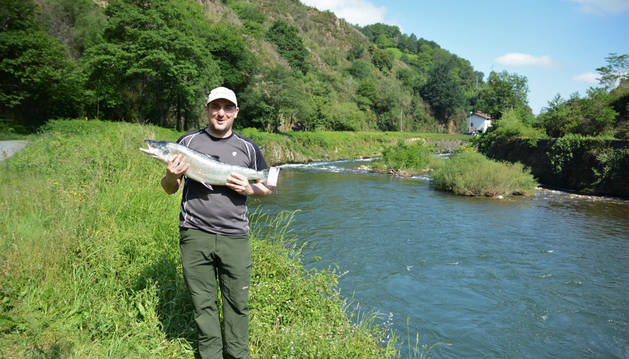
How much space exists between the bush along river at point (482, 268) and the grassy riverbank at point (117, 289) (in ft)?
5.91

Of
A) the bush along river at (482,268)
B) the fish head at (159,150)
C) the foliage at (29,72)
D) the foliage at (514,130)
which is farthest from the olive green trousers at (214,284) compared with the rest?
the foliage at (514,130)

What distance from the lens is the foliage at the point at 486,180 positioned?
19.5 meters

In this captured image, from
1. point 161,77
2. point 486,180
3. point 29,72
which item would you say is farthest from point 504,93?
point 29,72

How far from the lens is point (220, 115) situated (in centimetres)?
323

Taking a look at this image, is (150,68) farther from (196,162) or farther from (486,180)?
(196,162)

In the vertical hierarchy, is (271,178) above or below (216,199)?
above

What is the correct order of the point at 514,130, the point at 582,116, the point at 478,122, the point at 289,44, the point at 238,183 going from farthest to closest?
the point at 478,122
the point at 289,44
the point at 514,130
the point at 582,116
the point at 238,183

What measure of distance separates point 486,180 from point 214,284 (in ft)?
63.6

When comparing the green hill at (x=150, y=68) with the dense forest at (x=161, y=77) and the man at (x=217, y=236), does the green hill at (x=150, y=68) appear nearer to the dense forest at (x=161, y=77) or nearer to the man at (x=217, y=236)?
the dense forest at (x=161, y=77)

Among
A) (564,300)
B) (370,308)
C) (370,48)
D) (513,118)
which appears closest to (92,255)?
(370,308)

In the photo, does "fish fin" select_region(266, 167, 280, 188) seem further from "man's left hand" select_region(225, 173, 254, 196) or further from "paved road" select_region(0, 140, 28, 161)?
"paved road" select_region(0, 140, 28, 161)

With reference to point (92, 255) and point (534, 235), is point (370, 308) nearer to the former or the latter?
point (92, 255)

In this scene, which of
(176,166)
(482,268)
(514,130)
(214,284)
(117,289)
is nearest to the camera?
(176,166)

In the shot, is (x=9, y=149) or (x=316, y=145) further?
(x=316, y=145)
